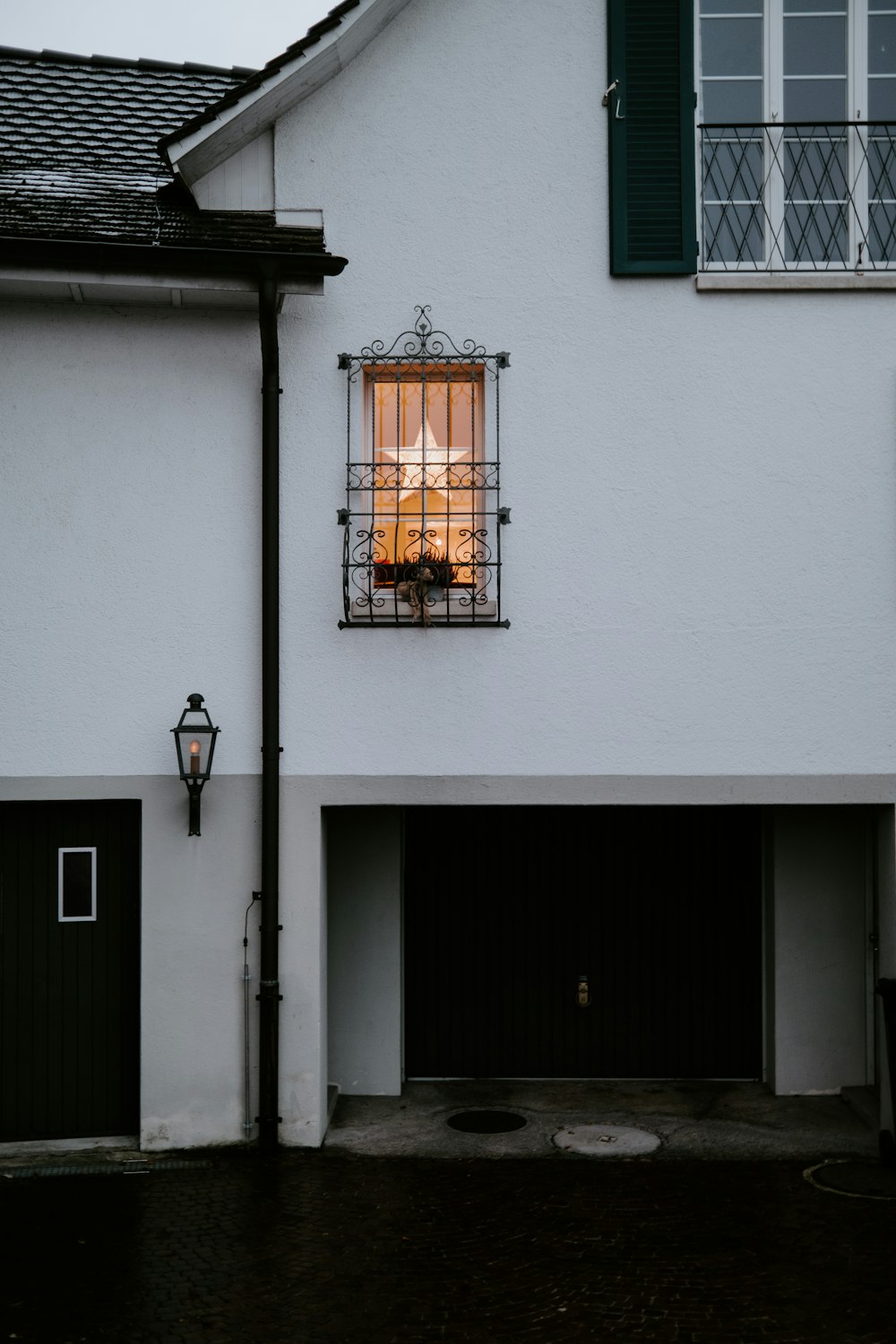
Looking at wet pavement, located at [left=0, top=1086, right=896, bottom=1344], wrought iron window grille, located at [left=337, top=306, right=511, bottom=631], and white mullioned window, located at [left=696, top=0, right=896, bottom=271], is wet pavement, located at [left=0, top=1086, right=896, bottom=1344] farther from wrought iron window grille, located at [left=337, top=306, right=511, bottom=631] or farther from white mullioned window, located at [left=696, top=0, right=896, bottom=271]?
white mullioned window, located at [left=696, top=0, right=896, bottom=271]

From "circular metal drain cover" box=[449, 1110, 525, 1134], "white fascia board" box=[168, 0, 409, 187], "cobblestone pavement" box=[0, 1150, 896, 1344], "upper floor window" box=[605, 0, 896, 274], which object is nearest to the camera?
"cobblestone pavement" box=[0, 1150, 896, 1344]

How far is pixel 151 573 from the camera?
27.3 feet

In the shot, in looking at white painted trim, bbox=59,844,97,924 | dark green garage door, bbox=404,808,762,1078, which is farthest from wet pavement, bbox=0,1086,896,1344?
dark green garage door, bbox=404,808,762,1078

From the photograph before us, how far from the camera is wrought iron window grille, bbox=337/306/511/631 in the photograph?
27.5 feet

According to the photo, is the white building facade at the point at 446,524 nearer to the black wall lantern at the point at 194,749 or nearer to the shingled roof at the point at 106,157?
the black wall lantern at the point at 194,749

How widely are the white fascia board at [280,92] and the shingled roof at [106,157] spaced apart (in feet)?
1.39

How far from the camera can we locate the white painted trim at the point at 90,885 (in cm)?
843

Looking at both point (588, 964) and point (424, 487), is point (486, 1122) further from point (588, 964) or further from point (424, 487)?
point (424, 487)

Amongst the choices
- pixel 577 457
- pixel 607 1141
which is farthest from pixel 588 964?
pixel 577 457

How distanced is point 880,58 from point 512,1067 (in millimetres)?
8191

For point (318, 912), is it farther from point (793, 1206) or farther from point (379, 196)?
point (379, 196)

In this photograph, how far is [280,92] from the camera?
8172 millimetres

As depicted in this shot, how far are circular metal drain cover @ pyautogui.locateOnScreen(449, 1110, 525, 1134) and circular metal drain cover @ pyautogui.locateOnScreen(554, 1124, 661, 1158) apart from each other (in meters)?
0.39

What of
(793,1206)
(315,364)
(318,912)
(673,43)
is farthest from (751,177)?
(793,1206)
